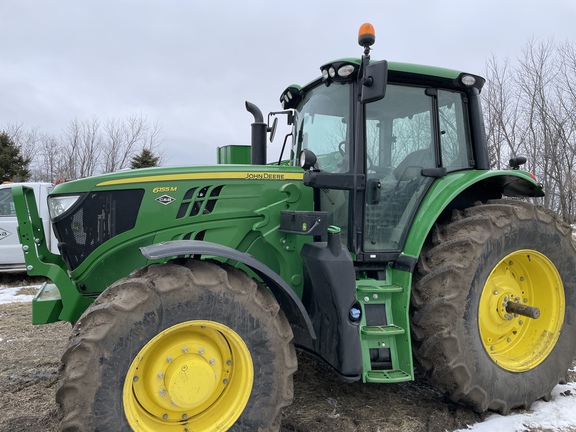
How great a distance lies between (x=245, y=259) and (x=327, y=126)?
4.40 ft

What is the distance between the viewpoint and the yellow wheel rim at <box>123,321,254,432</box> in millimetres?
2420

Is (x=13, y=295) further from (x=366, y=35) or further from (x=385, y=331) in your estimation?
(x=366, y=35)

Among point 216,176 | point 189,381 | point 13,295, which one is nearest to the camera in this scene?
point 189,381

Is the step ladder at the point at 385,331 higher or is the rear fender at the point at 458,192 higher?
the rear fender at the point at 458,192

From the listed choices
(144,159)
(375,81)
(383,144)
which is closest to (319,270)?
(383,144)

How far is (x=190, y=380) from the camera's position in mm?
2449

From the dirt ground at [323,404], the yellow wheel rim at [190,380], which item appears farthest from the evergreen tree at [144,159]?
the yellow wheel rim at [190,380]

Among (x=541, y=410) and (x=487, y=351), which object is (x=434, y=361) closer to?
(x=487, y=351)

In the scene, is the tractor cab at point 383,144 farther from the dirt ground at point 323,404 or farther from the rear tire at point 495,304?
the dirt ground at point 323,404

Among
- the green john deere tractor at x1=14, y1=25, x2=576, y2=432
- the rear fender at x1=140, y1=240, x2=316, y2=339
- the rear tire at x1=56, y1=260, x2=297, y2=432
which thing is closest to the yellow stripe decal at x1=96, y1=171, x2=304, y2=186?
the green john deere tractor at x1=14, y1=25, x2=576, y2=432

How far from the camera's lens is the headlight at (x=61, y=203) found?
2.91 metres

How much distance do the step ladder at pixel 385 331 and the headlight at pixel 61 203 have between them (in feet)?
6.34

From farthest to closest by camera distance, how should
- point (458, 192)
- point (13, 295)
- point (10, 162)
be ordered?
point (10, 162) < point (13, 295) < point (458, 192)

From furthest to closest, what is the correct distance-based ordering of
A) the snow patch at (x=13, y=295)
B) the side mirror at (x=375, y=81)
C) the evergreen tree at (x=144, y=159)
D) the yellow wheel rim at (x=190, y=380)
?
the evergreen tree at (x=144, y=159) < the snow patch at (x=13, y=295) < the side mirror at (x=375, y=81) < the yellow wheel rim at (x=190, y=380)
